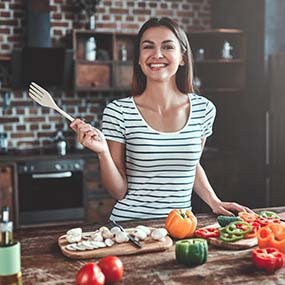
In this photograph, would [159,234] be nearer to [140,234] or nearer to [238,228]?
[140,234]

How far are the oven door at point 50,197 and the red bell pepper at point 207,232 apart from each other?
2783 millimetres

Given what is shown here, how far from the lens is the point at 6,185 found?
4.41 m

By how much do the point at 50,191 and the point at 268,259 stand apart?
322 centimetres

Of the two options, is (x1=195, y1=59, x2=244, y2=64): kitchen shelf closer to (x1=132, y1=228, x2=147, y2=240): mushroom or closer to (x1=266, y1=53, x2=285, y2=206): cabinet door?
(x1=266, y1=53, x2=285, y2=206): cabinet door

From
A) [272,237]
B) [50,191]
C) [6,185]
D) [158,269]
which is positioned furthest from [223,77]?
[158,269]

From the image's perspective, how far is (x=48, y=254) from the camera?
5.62 ft

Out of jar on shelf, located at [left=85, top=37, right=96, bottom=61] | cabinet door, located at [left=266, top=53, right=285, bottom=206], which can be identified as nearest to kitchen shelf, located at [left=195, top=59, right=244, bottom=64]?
cabinet door, located at [left=266, top=53, right=285, bottom=206]

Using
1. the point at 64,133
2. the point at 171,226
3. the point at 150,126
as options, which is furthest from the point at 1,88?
the point at 171,226

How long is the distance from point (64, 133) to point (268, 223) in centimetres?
347

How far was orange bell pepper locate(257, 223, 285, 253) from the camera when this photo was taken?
172 centimetres

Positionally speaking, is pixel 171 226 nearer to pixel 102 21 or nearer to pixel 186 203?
pixel 186 203

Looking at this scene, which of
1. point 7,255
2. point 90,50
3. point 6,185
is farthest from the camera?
point 90,50

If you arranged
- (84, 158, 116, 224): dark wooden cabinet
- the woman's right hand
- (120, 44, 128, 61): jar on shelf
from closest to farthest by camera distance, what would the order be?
the woman's right hand → (84, 158, 116, 224): dark wooden cabinet → (120, 44, 128, 61): jar on shelf

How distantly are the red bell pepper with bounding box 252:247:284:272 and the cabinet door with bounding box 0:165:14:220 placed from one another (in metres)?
3.13
